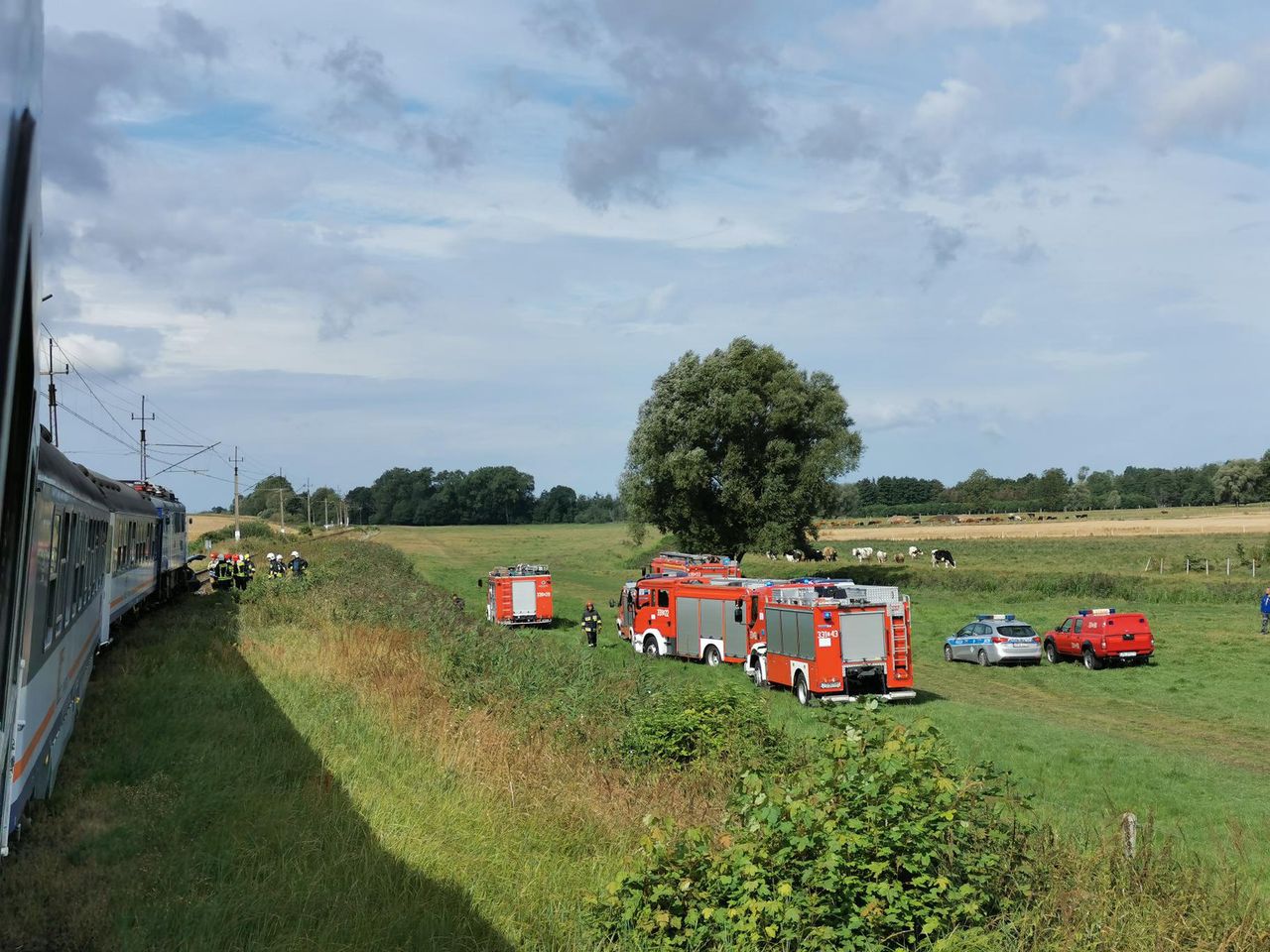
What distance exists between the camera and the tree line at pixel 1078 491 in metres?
129

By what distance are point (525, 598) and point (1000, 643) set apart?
17.6 meters

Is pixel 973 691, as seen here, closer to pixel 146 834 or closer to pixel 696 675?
pixel 696 675

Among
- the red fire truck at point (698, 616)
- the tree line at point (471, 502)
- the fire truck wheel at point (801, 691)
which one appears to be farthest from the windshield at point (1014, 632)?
the tree line at point (471, 502)

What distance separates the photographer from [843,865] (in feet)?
25.9

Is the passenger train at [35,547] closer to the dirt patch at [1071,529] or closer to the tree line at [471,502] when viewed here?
the dirt patch at [1071,529]

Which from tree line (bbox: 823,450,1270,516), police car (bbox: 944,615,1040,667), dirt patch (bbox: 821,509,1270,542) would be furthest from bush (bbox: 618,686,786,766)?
tree line (bbox: 823,450,1270,516)

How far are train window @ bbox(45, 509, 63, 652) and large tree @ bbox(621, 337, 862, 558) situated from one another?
45828 mm

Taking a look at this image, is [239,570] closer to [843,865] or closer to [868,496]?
[843,865]

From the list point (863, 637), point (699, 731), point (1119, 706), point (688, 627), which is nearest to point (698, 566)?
point (688, 627)

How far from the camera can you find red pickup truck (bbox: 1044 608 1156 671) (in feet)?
98.8

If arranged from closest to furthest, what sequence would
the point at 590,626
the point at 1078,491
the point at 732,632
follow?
1. the point at 732,632
2. the point at 590,626
3. the point at 1078,491

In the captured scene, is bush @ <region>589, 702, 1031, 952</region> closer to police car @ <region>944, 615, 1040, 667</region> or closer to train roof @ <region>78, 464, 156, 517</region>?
train roof @ <region>78, 464, 156, 517</region>

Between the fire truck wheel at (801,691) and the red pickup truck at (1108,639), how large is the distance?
32.3 feet

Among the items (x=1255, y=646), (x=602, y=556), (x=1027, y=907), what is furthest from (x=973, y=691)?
(x=602, y=556)
